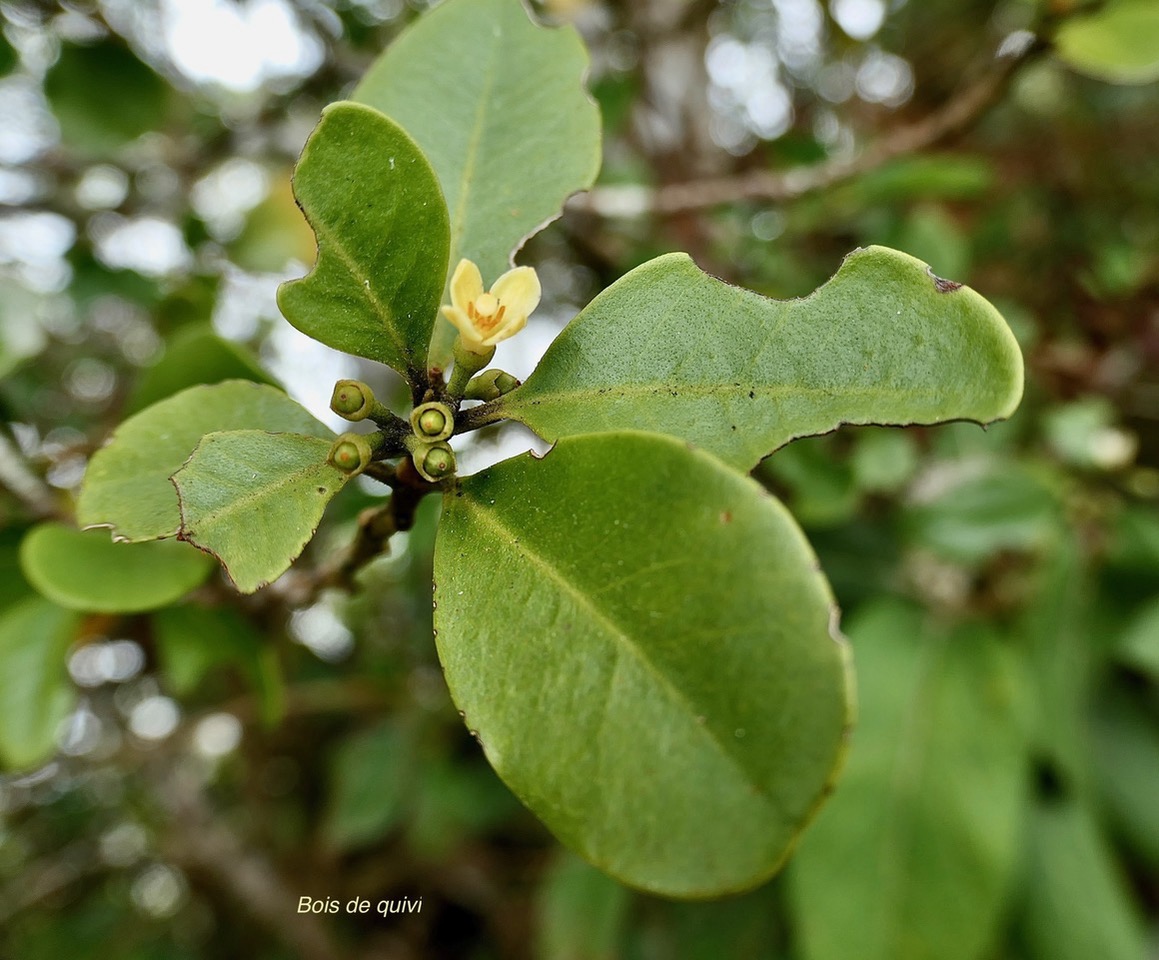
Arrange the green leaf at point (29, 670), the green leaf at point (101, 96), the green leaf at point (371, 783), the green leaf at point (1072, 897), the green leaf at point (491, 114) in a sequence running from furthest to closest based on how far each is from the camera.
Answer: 1. the green leaf at point (371, 783)
2. the green leaf at point (1072, 897)
3. the green leaf at point (101, 96)
4. the green leaf at point (29, 670)
5. the green leaf at point (491, 114)

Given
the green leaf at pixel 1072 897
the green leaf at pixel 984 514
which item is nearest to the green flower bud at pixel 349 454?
the green leaf at pixel 984 514

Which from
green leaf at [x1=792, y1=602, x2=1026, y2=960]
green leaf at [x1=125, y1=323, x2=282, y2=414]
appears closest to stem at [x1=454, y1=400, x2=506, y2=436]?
green leaf at [x1=125, y1=323, x2=282, y2=414]

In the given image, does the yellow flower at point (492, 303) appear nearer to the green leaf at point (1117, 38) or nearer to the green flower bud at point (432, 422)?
the green flower bud at point (432, 422)

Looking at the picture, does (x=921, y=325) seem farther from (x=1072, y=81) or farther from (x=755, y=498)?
(x=1072, y=81)

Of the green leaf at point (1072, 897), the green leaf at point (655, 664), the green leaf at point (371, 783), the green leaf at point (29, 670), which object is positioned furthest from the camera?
the green leaf at point (371, 783)

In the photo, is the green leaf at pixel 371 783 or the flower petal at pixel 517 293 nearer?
the flower petal at pixel 517 293

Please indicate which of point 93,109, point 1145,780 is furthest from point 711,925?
point 93,109

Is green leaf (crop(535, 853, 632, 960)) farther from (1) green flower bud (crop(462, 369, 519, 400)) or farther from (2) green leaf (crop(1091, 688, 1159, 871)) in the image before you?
(1) green flower bud (crop(462, 369, 519, 400))

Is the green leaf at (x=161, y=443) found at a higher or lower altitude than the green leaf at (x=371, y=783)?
higher
